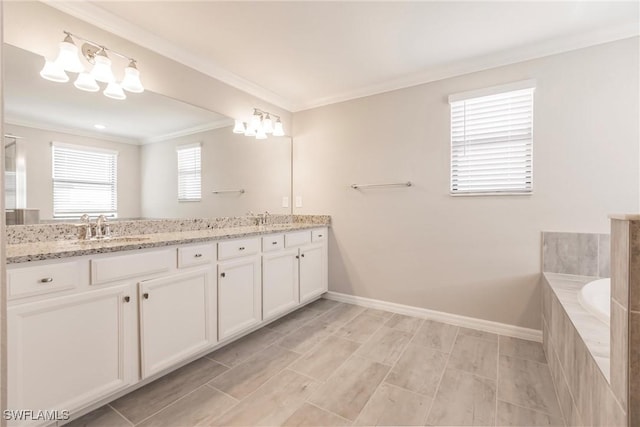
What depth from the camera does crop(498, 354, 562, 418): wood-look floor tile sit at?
1547 millimetres

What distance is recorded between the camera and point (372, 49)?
227cm

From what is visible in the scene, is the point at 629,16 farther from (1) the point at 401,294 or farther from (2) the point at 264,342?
(2) the point at 264,342

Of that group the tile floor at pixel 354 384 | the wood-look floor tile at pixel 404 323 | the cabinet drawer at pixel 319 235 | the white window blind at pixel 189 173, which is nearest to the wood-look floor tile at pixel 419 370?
the tile floor at pixel 354 384

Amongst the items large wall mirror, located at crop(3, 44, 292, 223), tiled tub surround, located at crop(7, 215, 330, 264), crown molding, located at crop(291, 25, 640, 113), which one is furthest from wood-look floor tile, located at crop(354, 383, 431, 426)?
crown molding, located at crop(291, 25, 640, 113)

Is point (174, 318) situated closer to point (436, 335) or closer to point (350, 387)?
point (350, 387)

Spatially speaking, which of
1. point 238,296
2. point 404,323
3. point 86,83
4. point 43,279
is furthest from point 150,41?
point 404,323

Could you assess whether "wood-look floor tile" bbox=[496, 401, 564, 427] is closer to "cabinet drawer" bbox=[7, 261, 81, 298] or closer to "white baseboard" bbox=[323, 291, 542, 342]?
"white baseboard" bbox=[323, 291, 542, 342]

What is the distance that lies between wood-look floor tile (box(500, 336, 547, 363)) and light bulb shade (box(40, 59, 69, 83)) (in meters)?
3.38

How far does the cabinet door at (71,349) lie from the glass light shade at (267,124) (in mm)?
2000

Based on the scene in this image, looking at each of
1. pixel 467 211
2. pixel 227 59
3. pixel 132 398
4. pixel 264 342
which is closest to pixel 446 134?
pixel 467 211

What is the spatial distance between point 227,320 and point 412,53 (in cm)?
253

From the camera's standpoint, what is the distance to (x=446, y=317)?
263 cm

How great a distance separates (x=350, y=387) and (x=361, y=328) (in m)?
0.84

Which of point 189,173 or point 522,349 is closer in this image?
point 522,349
